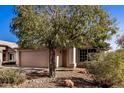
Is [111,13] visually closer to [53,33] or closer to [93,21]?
[93,21]

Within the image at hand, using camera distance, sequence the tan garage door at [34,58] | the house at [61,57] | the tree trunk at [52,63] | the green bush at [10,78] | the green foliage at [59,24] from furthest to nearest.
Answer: the tan garage door at [34,58] → the house at [61,57] → the tree trunk at [52,63] → the green foliage at [59,24] → the green bush at [10,78]

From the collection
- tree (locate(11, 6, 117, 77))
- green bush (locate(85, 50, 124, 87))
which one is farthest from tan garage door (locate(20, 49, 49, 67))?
green bush (locate(85, 50, 124, 87))

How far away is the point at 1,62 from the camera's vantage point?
20078mm

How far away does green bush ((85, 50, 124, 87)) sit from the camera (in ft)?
36.7

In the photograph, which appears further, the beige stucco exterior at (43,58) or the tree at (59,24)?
the beige stucco exterior at (43,58)

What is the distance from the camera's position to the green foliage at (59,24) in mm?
11617

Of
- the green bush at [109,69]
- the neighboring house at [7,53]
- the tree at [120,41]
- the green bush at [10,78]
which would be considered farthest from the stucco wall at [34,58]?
the green bush at [10,78]

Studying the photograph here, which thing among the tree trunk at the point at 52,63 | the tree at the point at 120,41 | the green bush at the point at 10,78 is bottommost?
the green bush at the point at 10,78

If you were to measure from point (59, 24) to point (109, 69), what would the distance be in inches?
114

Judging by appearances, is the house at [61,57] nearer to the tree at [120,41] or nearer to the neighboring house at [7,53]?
the neighboring house at [7,53]

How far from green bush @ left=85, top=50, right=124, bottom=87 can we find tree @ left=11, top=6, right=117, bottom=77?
1281 mm

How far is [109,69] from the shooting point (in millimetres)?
11320

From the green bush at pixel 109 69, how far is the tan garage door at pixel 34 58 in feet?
22.6

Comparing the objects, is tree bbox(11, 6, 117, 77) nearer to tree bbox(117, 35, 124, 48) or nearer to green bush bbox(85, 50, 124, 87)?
green bush bbox(85, 50, 124, 87)
